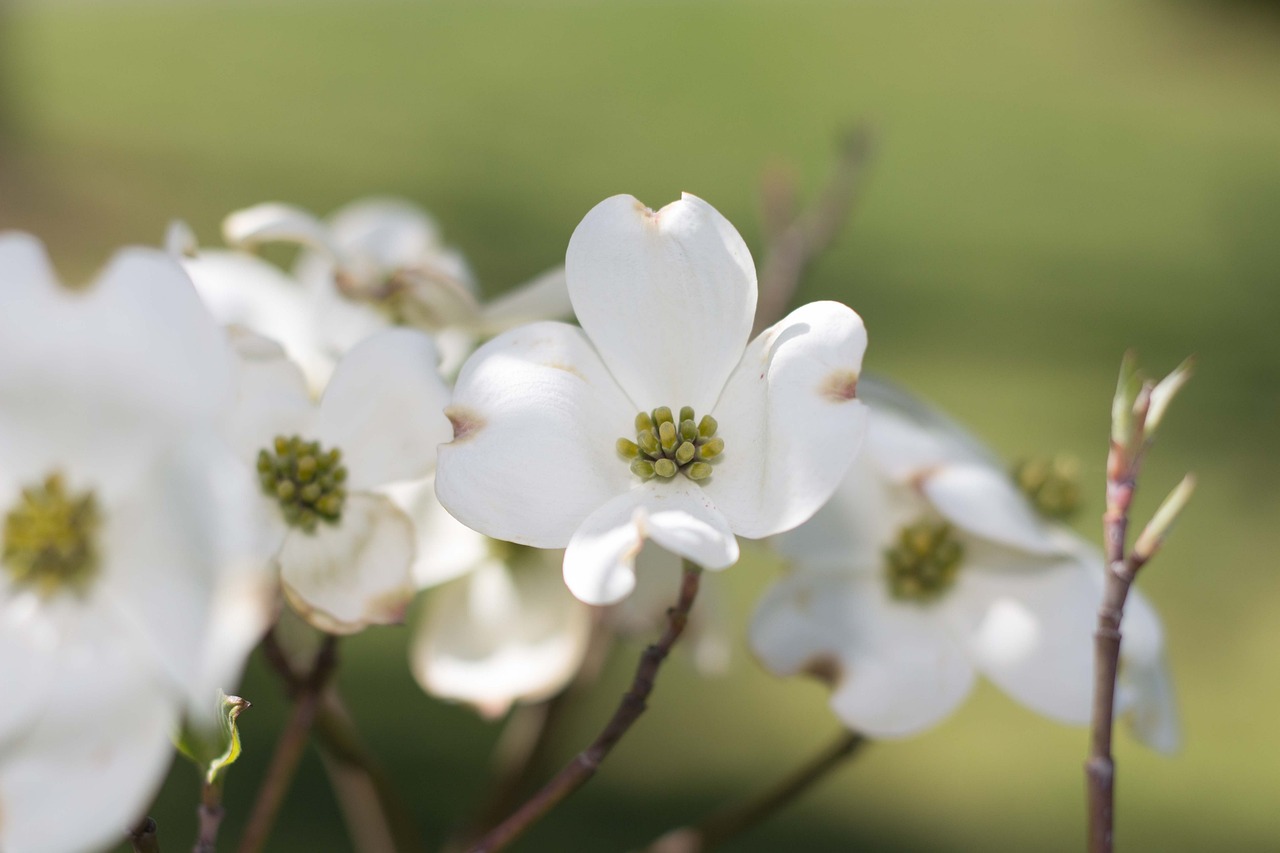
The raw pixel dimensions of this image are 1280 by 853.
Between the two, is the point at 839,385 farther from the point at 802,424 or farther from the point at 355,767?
the point at 355,767

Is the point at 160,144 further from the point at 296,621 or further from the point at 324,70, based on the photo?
the point at 296,621

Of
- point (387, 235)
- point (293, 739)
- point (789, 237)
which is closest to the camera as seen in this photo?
point (293, 739)

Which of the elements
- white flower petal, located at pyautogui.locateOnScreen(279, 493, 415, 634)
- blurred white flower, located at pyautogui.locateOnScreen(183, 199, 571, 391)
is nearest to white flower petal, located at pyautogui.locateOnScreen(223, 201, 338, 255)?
blurred white flower, located at pyautogui.locateOnScreen(183, 199, 571, 391)

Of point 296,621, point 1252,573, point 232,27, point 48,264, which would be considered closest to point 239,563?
point 48,264

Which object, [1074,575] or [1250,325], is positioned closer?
[1074,575]

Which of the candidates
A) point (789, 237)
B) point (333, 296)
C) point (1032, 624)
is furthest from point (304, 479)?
point (789, 237)

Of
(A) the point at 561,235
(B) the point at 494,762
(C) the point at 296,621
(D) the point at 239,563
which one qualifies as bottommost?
(B) the point at 494,762
